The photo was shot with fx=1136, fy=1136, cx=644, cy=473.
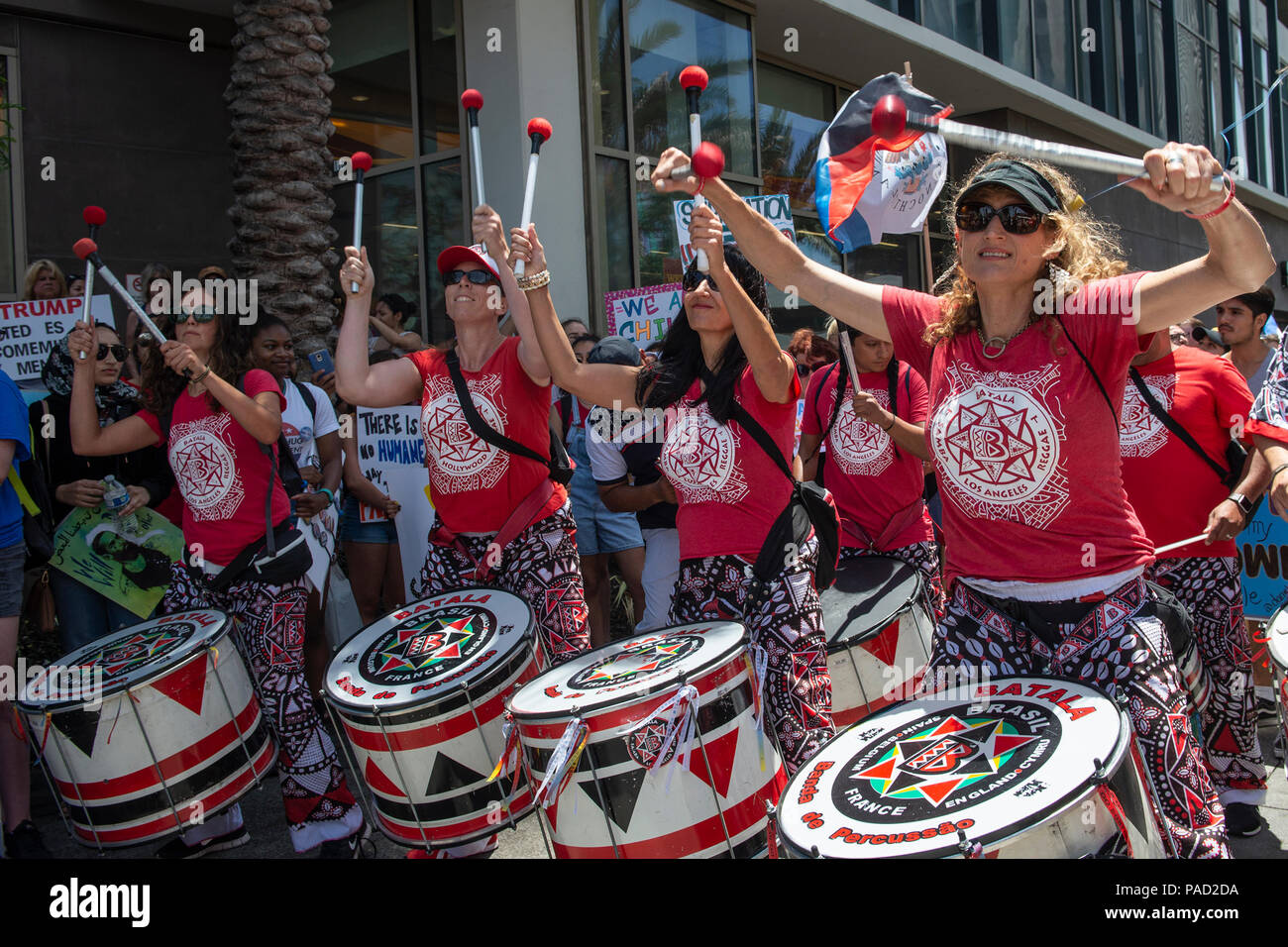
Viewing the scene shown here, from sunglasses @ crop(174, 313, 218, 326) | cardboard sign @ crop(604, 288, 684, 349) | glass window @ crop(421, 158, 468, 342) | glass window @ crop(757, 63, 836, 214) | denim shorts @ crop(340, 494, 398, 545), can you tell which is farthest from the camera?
glass window @ crop(757, 63, 836, 214)

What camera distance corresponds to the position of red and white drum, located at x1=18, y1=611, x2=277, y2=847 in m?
3.92

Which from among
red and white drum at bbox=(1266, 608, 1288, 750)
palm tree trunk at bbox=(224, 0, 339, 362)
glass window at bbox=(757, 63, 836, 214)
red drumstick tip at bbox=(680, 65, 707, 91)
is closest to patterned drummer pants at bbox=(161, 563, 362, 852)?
red drumstick tip at bbox=(680, 65, 707, 91)

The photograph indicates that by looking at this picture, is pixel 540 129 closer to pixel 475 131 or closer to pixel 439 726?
pixel 475 131

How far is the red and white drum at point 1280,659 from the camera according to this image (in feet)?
10.3

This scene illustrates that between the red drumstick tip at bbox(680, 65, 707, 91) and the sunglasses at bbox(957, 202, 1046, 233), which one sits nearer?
the sunglasses at bbox(957, 202, 1046, 233)

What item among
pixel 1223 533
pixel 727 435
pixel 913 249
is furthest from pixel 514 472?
pixel 913 249

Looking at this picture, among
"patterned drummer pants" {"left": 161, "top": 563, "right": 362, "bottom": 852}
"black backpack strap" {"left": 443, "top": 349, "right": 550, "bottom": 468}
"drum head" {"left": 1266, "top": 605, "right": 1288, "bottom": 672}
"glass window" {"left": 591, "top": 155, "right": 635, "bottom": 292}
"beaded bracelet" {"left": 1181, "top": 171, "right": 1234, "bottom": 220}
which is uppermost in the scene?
"glass window" {"left": 591, "top": 155, "right": 635, "bottom": 292}

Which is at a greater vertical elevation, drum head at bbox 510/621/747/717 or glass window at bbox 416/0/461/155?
glass window at bbox 416/0/461/155

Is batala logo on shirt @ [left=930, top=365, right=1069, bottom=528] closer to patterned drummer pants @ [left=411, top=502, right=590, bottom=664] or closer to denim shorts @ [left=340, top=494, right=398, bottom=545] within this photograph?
patterned drummer pants @ [left=411, top=502, right=590, bottom=664]

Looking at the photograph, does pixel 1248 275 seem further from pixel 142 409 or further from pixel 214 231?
pixel 214 231

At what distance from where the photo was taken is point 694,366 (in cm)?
378

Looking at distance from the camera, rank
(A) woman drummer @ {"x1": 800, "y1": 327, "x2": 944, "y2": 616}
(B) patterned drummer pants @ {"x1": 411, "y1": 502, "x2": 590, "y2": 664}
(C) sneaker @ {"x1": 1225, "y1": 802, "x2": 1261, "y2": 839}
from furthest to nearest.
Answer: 1. (A) woman drummer @ {"x1": 800, "y1": 327, "x2": 944, "y2": 616}
2. (C) sneaker @ {"x1": 1225, "y1": 802, "x2": 1261, "y2": 839}
3. (B) patterned drummer pants @ {"x1": 411, "y1": 502, "x2": 590, "y2": 664}

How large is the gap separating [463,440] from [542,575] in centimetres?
60

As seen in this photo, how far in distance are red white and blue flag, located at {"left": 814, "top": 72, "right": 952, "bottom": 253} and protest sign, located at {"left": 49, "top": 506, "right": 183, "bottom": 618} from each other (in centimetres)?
353
